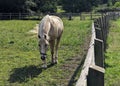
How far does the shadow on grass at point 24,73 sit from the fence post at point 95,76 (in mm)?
4725

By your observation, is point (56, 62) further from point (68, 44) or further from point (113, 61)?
point (68, 44)

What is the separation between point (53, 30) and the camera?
9117mm

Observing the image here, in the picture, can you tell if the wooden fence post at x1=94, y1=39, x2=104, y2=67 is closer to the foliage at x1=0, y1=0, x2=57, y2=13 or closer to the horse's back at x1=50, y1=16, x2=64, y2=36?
the horse's back at x1=50, y1=16, x2=64, y2=36

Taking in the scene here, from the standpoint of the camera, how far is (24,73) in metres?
8.40

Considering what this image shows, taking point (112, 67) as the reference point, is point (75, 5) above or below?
below

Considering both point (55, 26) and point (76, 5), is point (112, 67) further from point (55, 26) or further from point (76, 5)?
point (76, 5)

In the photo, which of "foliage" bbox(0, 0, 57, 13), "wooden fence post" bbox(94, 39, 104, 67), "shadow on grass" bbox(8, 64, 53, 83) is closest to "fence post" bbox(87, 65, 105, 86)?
"wooden fence post" bbox(94, 39, 104, 67)

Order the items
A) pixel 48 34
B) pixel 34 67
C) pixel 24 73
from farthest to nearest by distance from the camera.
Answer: pixel 34 67 → pixel 48 34 → pixel 24 73

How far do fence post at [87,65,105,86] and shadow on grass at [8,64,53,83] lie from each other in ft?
15.5

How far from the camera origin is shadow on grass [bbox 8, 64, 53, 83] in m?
7.77

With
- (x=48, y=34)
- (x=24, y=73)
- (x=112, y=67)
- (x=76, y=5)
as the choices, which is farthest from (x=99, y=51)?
(x=76, y=5)

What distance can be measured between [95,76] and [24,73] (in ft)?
18.5

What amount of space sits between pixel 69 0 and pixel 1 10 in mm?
40518

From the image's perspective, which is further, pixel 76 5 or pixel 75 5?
pixel 75 5
